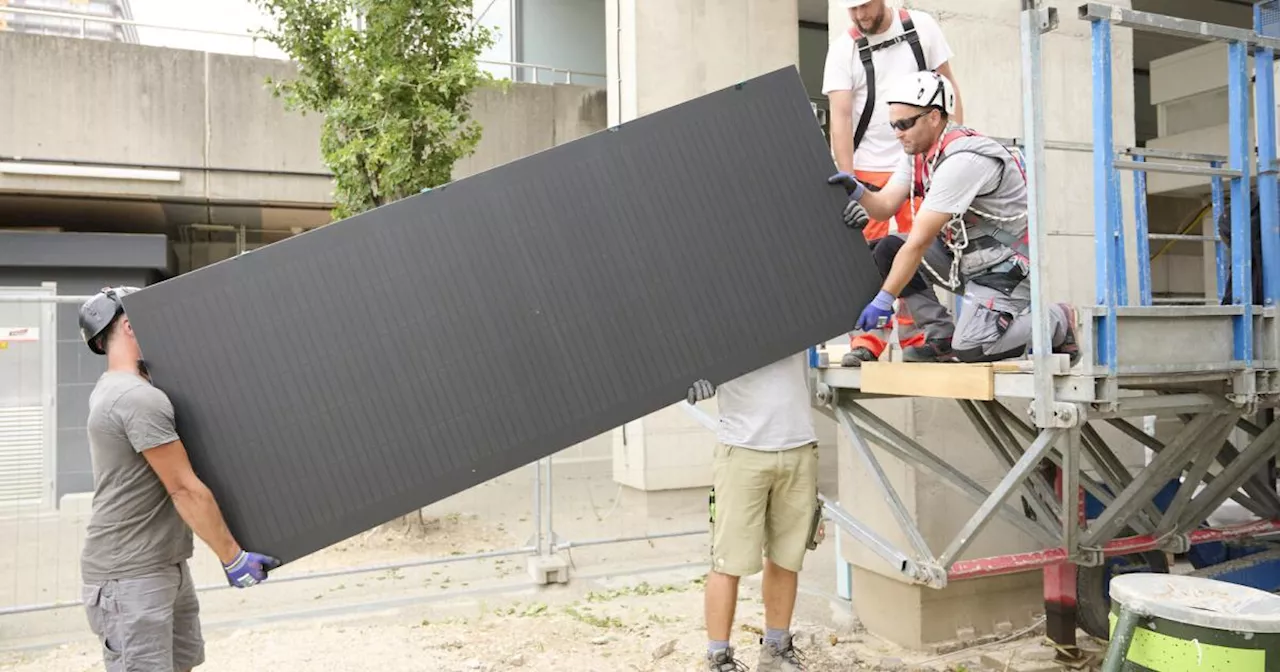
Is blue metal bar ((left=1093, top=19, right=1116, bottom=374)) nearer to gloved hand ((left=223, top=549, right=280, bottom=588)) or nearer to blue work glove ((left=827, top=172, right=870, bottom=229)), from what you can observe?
blue work glove ((left=827, top=172, right=870, bottom=229))

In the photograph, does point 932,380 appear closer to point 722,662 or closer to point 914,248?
point 914,248

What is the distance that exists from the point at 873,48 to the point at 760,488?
199 cm

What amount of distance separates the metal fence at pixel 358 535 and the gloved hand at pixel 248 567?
3528 mm

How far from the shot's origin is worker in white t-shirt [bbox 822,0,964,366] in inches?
152

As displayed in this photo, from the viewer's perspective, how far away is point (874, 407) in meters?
5.00

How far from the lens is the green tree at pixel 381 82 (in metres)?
7.48

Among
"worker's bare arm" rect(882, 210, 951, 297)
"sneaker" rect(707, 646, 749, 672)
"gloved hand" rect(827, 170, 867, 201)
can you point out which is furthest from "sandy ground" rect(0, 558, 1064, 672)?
"gloved hand" rect(827, 170, 867, 201)

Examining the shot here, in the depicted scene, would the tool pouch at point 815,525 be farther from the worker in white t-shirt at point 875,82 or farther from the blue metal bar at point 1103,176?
the blue metal bar at point 1103,176

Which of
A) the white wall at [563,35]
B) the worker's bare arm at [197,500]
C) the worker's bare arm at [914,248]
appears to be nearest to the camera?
the worker's bare arm at [197,500]

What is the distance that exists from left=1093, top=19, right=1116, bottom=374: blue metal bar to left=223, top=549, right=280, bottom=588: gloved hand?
269 cm

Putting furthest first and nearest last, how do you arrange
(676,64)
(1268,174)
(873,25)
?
(676,64) → (873,25) → (1268,174)

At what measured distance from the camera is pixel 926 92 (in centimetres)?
327

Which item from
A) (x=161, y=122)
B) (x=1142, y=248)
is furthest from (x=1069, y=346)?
(x=161, y=122)

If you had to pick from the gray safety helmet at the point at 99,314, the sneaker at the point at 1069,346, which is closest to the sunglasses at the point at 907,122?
the sneaker at the point at 1069,346
